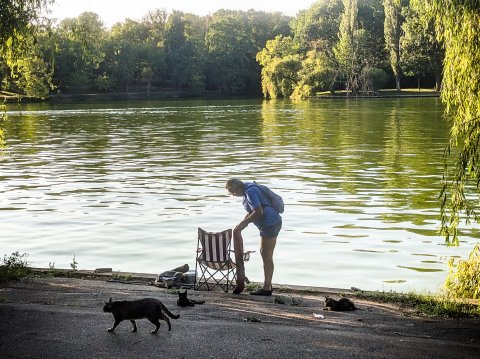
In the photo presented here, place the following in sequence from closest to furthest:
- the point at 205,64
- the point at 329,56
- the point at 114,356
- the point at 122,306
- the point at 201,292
A: the point at 114,356 → the point at 122,306 → the point at 201,292 → the point at 329,56 → the point at 205,64

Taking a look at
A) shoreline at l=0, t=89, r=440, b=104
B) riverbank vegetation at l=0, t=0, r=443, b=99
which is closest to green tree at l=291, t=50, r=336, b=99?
A: riverbank vegetation at l=0, t=0, r=443, b=99

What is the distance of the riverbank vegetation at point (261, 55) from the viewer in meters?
100

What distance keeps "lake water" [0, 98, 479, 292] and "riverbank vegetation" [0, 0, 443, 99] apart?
1855 inches

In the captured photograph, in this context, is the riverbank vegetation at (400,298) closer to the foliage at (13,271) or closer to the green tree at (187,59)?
the foliage at (13,271)

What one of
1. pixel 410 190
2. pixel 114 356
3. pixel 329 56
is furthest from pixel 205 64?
pixel 114 356

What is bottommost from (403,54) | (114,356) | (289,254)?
(289,254)

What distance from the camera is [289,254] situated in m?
16.0

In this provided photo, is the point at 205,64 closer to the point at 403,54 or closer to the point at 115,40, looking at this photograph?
the point at 115,40

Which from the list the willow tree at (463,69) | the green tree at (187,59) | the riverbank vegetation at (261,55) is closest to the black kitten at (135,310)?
the willow tree at (463,69)

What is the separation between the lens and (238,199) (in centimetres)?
2305

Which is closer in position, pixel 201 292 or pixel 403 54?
pixel 201 292

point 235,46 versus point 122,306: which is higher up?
point 235,46

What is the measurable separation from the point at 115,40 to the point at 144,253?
408 feet

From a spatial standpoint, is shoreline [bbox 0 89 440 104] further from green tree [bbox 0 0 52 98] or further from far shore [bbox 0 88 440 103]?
green tree [bbox 0 0 52 98]
